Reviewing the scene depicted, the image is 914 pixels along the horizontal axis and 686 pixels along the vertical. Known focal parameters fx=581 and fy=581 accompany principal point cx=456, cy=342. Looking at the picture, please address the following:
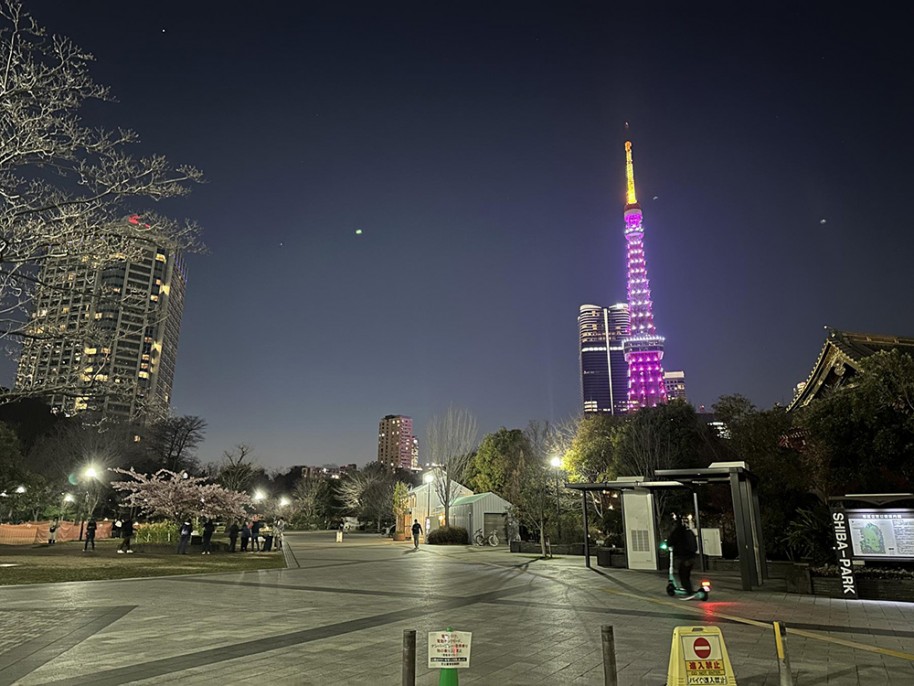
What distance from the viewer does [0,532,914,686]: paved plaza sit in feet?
20.4

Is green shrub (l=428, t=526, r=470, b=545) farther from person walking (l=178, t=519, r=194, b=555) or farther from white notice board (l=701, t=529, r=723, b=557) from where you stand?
A: white notice board (l=701, t=529, r=723, b=557)

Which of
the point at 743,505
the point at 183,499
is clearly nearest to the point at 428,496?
the point at 183,499

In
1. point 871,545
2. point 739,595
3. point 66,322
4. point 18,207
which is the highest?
point 18,207

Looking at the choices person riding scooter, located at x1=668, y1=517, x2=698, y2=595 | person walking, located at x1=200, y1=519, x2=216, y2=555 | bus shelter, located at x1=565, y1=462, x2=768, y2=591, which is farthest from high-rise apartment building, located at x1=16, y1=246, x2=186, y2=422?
person walking, located at x1=200, y1=519, x2=216, y2=555

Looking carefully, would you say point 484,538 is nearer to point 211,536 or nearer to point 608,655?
point 211,536

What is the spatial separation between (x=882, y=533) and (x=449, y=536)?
28219 millimetres

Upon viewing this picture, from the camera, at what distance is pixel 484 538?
124ft

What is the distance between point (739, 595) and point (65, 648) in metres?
12.6

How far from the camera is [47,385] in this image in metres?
11.9

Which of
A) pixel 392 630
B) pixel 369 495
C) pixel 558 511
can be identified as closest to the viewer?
pixel 392 630

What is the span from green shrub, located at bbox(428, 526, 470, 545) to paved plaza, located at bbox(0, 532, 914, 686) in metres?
22.8

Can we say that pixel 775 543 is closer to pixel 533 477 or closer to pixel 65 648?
pixel 533 477

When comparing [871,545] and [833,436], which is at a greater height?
[833,436]

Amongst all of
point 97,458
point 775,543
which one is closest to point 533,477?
point 775,543
